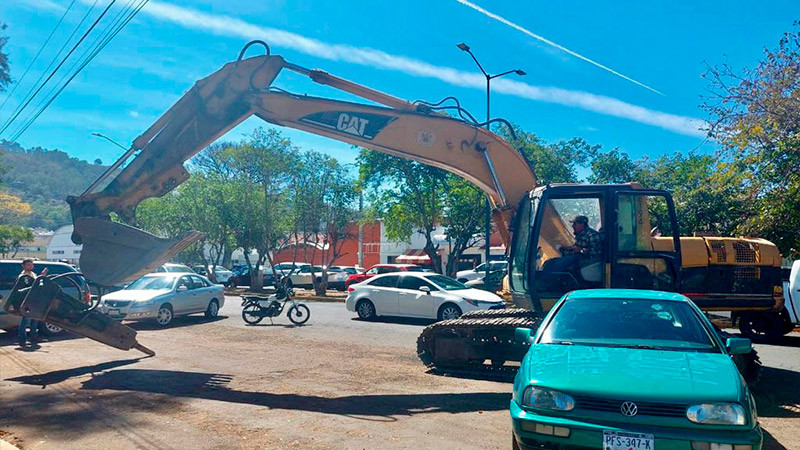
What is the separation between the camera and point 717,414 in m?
4.54

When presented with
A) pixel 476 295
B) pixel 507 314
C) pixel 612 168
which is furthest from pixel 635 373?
pixel 612 168

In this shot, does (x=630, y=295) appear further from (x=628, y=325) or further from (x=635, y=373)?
(x=635, y=373)

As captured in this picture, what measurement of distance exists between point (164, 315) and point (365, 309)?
5593mm

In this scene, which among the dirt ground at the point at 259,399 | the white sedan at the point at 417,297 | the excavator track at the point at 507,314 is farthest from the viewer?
the white sedan at the point at 417,297

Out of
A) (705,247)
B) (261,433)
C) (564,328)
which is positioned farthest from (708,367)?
(705,247)

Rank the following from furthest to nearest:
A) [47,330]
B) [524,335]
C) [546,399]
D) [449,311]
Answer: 1. [449,311]
2. [47,330]
3. [524,335]
4. [546,399]

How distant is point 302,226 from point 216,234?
5.41 metres

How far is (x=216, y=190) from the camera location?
3581cm

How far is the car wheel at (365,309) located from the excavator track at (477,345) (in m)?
8.23

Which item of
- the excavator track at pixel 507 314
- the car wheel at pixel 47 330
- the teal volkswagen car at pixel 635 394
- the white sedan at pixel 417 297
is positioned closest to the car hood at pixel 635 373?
the teal volkswagen car at pixel 635 394

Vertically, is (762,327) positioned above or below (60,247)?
below

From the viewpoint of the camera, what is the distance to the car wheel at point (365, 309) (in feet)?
60.2

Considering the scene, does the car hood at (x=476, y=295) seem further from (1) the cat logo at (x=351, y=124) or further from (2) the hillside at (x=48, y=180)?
(2) the hillside at (x=48, y=180)

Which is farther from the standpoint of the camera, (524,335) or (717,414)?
(524,335)
